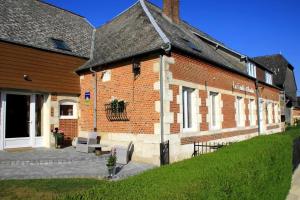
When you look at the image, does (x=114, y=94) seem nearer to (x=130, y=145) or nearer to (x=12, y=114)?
(x=130, y=145)

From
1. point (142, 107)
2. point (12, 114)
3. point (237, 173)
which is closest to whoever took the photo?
point (237, 173)

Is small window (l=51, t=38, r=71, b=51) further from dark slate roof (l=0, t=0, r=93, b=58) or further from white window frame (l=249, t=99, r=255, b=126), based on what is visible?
white window frame (l=249, t=99, r=255, b=126)

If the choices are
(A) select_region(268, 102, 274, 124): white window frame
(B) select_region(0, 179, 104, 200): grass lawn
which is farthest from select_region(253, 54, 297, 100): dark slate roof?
(B) select_region(0, 179, 104, 200): grass lawn

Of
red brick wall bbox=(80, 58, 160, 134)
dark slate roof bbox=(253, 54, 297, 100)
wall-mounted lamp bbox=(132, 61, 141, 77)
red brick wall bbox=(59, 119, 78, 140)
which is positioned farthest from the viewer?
dark slate roof bbox=(253, 54, 297, 100)

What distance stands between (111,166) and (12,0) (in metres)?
10.3

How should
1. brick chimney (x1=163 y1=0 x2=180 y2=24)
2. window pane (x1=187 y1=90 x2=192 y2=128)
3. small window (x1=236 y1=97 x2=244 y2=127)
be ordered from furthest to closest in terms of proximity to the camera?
1. small window (x1=236 y1=97 x2=244 y2=127)
2. brick chimney (x1=163 y1=0 x2=180 y2=24)
3. window pane (x1=187 y1=90 x2=192 y2=128)

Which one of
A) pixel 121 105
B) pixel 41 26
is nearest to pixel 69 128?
pixel 121 105

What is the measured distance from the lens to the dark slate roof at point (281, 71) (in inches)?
1464

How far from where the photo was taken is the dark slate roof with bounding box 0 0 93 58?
38.9 ft

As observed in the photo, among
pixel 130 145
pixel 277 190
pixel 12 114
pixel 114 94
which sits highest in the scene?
pixel 114 94

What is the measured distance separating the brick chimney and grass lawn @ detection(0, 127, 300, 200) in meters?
9.53

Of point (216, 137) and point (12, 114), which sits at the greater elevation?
point (12, 114)

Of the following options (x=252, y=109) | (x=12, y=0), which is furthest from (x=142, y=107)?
(x=252, y=109)

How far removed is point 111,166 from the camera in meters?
7.73
